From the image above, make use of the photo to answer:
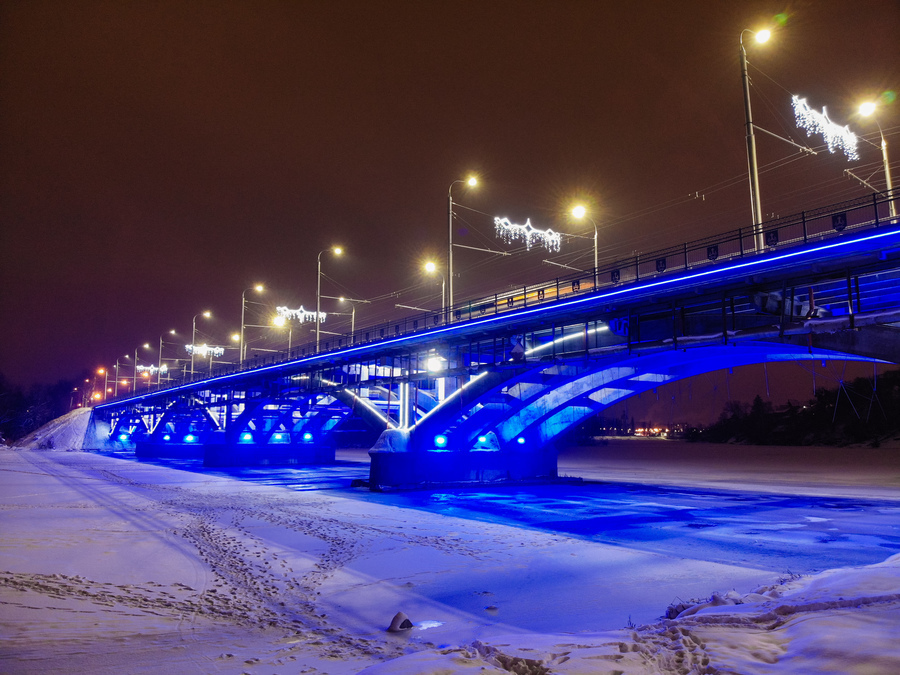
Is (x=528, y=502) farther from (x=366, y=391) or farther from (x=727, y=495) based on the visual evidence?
(x=366, y=391)

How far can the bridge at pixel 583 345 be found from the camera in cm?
1853

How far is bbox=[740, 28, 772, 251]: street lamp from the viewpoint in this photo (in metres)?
19.1

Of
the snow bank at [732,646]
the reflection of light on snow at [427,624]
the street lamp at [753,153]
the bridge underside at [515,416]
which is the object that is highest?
the street lamp at [753,153]

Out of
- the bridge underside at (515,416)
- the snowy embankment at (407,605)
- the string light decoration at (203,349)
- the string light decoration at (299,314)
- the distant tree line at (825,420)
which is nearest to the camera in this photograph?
the snowy embankment at (407,605)

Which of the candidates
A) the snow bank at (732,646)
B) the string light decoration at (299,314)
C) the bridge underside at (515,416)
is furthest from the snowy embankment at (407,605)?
the string light decoration at (299,314)

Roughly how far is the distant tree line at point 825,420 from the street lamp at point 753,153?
65526 mm

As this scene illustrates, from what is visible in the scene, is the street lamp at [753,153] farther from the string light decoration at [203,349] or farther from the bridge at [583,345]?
the string light decoration at [203,349]

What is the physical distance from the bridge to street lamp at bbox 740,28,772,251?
55 centimetres

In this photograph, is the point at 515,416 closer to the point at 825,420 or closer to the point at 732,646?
the point at 732,646

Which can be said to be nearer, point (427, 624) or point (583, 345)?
point (427, 624)

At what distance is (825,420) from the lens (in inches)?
4584

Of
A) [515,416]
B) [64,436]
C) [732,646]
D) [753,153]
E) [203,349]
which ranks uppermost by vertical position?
[203,349]

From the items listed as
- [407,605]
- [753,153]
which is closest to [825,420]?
[753,153]

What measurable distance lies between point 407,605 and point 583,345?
19.0 m
